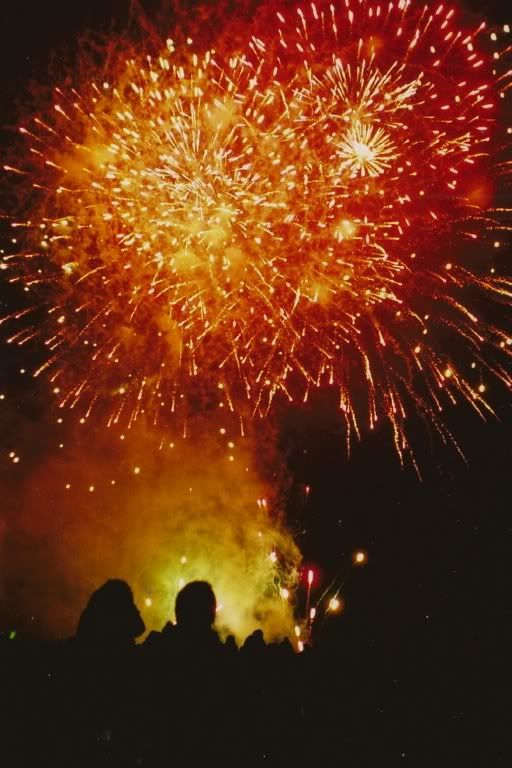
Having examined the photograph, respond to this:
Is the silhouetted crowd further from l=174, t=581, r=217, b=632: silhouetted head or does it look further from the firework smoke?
the firework smoke

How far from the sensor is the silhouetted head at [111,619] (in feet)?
10.4

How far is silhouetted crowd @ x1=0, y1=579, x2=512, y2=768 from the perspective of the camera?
2900 mm

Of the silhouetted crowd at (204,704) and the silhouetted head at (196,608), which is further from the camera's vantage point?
the silhouetted head at (196,608)

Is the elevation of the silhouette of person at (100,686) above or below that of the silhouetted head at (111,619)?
below

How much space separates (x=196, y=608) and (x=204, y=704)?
53cm

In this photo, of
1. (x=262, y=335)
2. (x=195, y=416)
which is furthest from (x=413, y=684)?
(x=195, y=416)

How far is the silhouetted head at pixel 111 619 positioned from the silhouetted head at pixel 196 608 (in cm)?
26

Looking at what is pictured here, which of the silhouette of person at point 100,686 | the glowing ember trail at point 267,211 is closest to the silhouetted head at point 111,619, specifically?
the silhouette of person at point 100,686

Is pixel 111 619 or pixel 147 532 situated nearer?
pixel 111 619

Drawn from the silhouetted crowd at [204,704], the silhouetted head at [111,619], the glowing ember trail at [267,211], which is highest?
the glowing ember trail at [267,211]

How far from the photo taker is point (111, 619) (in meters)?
3.25

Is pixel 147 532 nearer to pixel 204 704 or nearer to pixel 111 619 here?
pixel 111 619

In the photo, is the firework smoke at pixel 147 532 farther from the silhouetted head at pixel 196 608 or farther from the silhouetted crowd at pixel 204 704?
the silhouetted head at pixel 196 608

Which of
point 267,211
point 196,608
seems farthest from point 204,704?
point 267,211
